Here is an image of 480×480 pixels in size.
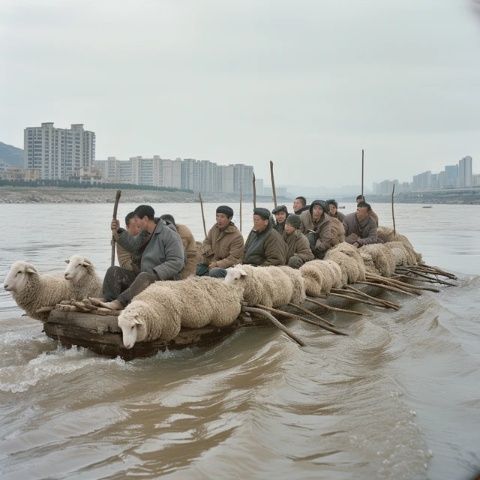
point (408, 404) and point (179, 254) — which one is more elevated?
point (179, 254)

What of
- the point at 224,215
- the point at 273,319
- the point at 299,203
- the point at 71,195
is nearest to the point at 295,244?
the point at 224,215

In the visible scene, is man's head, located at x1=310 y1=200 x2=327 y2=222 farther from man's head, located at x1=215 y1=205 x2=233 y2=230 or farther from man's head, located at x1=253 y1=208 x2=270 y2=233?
man's head, located at x1=215 y1=205 x2=233 y2=230

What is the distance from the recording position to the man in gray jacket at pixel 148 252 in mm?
8828

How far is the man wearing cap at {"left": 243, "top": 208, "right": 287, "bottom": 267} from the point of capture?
36.1 feet

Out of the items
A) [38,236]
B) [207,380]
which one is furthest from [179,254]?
[38,236]

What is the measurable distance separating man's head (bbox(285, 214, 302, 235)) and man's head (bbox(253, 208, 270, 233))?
3.86 feet

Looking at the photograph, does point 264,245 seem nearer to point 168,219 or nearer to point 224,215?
point 224,215

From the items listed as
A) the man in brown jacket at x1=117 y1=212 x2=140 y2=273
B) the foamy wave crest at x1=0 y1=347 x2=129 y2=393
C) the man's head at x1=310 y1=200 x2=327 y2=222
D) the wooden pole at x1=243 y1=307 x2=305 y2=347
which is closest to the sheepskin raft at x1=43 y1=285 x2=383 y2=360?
the foamy wave crest at x1=0 y1=347 x2=129 y2=393

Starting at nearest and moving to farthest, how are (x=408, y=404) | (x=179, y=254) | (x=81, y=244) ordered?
(x=408, y=404), (x=179, y=254), (x=81, y=244)

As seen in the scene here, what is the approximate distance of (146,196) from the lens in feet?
463

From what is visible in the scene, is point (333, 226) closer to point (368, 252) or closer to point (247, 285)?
point (368, 252)

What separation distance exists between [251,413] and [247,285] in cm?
310

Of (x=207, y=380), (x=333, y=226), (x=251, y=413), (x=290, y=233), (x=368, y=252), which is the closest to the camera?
(x=251, y=413)

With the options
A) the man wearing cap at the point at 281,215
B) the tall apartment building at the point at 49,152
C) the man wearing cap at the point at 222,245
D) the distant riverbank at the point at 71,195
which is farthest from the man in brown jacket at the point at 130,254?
the tall apartment building at the point at 49,152
